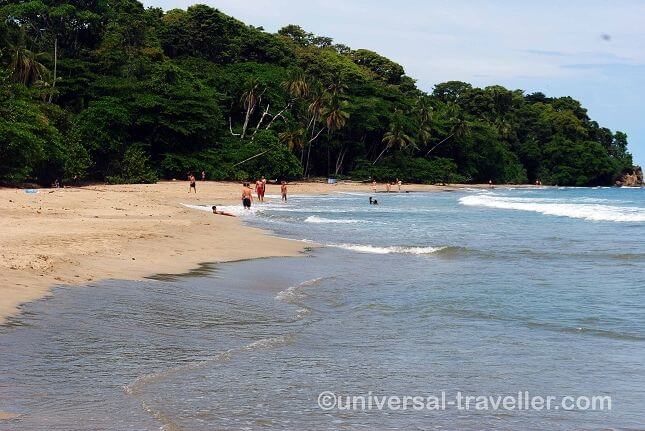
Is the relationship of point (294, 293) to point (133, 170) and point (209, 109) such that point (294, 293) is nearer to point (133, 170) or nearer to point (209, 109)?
point (133, 170)

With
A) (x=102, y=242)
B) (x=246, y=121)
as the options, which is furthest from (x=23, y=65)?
(x=102, y=242)

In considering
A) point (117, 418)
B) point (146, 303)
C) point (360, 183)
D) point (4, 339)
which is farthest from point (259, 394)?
point (360, 183)

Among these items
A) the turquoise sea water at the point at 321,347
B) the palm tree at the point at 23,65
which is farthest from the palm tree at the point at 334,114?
the turquoise sea water at the point at 321,347

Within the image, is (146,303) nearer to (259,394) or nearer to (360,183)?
(259,394)

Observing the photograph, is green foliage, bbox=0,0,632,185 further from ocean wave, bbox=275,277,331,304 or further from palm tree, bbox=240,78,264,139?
ocean wave, bbox=275,277,331,304

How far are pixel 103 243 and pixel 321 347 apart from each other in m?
8.23

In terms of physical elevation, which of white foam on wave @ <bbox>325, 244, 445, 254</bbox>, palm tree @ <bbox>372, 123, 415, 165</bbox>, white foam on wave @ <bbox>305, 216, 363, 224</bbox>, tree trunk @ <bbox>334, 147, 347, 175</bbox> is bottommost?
white foam on wave @ <bbox>325, 244, 445, 254</bbox>

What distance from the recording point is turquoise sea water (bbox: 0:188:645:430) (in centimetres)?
605

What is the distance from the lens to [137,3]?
68500 millimetres

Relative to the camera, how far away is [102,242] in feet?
51.1

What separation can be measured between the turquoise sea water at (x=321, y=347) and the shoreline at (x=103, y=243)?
21.6 inches

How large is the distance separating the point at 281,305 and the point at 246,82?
6213 centimetres

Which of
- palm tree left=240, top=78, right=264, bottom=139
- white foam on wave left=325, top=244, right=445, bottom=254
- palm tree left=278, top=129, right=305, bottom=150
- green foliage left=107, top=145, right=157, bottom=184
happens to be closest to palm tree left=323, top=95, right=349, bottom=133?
palm tree left=278, top=129, right=305, bottom=150

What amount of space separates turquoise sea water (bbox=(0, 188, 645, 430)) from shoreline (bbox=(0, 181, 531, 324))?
549mm
